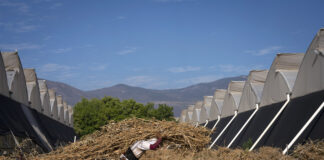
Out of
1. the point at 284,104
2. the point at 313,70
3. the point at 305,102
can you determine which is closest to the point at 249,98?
the point at 284,104

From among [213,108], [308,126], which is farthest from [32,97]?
[308,126]

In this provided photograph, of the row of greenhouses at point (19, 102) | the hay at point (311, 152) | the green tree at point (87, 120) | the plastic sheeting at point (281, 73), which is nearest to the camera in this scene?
the hay at point (311, 152)

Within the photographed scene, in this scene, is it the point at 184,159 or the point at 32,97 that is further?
the point at 32,97

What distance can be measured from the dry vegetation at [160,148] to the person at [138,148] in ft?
0.34

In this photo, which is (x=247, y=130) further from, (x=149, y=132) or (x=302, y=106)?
(x=149, y=132)

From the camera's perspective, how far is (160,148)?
8695 mm

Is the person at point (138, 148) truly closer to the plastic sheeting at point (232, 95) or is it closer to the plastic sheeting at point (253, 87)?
the plastic sheeting at point (253, 87)

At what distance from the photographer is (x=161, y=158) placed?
317 inches

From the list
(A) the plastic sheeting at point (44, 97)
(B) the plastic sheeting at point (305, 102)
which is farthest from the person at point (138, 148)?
(A) the plastic sheeting at point (44, 97)

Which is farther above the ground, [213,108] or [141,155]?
[141,155]

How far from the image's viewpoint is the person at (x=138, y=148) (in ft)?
27.3

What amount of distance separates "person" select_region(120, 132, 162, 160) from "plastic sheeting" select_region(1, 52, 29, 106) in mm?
18991

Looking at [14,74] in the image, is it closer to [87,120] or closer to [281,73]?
[281,73]

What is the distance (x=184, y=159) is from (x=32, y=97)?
88.3 ft
